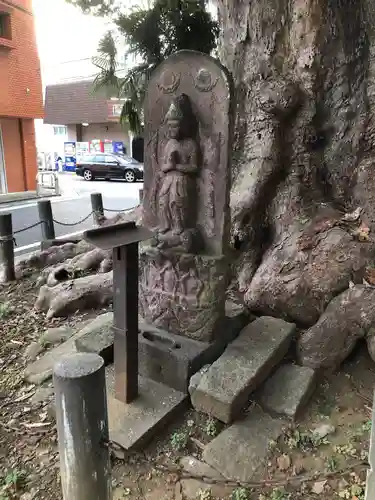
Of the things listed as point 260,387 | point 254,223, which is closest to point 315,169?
point 254,223

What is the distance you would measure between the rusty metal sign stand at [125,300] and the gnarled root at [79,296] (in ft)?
6.03

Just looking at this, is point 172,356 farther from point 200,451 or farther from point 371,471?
point 371,471

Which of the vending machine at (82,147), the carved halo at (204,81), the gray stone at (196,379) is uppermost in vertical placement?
the carved halo at (204,81)

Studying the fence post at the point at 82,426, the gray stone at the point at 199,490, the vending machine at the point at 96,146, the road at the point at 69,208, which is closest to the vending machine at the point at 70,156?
the vending machine at the point at 96,146

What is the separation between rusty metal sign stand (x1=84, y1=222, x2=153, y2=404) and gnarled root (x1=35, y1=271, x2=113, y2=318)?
184 cm

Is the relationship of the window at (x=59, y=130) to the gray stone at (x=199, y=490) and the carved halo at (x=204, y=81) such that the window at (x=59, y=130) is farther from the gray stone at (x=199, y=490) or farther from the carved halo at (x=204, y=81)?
the gray stone at (x=199, y=490)

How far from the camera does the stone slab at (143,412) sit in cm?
263

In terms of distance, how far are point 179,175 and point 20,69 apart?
14.4 m

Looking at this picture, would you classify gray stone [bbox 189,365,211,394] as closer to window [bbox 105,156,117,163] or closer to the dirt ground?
the dirt ground

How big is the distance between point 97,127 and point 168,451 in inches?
1077

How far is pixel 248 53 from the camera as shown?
15.1 feet

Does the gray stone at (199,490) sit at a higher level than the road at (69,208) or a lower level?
higher

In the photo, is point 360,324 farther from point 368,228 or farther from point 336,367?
point 368,228

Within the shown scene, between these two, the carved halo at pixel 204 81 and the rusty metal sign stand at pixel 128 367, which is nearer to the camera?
the rusty metal sign stand at pixel 128 367
